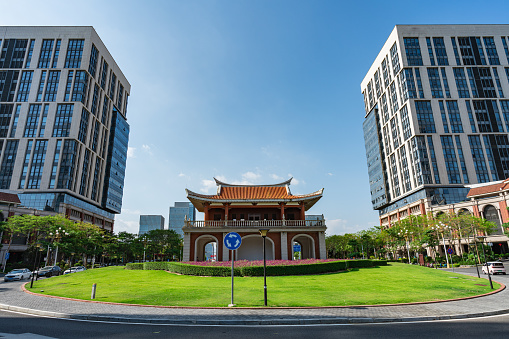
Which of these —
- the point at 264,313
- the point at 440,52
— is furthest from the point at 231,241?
the point at 440,52

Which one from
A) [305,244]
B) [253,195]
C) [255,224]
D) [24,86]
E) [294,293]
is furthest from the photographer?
[24,86]

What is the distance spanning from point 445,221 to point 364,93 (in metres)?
77.0

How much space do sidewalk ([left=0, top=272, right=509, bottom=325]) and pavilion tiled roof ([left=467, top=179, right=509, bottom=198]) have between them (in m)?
58.9

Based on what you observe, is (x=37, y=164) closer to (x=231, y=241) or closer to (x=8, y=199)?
(x=8, y=199)

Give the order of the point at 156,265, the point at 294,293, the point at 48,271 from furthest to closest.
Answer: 1. the point at 48,271
2. the point at 156,265
3. the point at 294,293

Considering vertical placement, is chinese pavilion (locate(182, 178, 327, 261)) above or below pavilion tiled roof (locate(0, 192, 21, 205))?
below

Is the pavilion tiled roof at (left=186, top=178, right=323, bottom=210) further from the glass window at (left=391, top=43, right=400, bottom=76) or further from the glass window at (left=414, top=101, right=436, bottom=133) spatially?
the glass window at (left=391, top=43, right=400, bottom=76)

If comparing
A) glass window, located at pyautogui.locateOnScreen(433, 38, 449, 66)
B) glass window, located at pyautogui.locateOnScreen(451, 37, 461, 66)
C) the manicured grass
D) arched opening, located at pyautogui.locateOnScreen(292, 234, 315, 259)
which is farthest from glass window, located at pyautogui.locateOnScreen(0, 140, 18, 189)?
glass window, located at pyautogui.locateOnScreen(451, 37, 461, 66)

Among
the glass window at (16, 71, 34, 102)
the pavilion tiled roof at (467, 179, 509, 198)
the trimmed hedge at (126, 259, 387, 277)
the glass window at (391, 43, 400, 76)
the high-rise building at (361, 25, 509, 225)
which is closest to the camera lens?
the trimmed hedge at (126, 259, 387, 277)

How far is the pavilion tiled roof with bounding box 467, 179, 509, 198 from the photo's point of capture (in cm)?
5919

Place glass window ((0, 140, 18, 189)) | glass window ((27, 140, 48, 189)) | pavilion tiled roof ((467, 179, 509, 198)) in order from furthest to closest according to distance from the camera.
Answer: glass window ((0, 140, 18, 189)) < glass window ((27, 140, 48, 189)) < pavilion tiled roof ((467, 179, 509, 198))

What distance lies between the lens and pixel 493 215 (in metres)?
61.5

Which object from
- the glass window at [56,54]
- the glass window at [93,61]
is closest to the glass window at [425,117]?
the glass window at [93,61]

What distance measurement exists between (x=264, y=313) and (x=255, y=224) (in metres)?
→ 23.5
